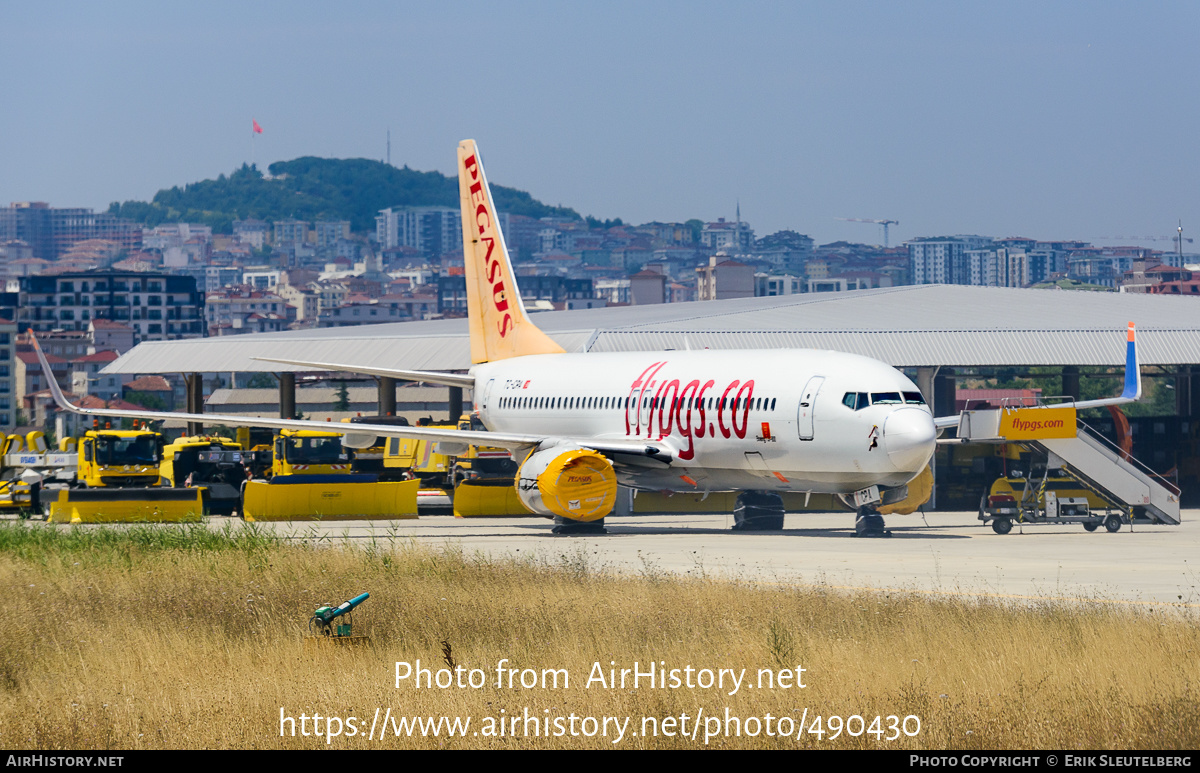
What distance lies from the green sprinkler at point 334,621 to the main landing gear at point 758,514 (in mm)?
19585

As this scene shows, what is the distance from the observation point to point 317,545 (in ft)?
89.4

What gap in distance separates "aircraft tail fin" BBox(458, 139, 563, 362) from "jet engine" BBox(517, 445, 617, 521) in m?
9.63

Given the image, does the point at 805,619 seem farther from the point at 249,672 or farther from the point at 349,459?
the point at 349,459

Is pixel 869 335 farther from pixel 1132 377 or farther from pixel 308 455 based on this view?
pixel 308 455

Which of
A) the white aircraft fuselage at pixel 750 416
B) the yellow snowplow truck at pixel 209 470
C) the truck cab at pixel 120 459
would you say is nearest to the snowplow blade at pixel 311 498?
the yellow snowplow truck at pixel 209 470

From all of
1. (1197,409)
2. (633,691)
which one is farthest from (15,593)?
(1197,409)

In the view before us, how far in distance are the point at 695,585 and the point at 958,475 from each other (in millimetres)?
31233

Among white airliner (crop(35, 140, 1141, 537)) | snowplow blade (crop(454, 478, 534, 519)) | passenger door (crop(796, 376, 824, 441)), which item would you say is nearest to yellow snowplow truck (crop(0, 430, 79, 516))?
white airliner (crop(35, 140, 1141, 537))

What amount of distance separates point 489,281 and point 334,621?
26660 mm

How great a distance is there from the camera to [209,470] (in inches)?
1736

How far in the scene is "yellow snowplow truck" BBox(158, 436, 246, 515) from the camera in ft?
140

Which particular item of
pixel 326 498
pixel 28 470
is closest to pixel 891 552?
pixel 326 498

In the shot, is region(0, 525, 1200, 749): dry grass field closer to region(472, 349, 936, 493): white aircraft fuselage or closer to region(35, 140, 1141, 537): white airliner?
region(472, 349, 936, 493): white aircraft fuselage

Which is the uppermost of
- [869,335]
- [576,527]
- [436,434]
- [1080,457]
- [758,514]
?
[869,335]
